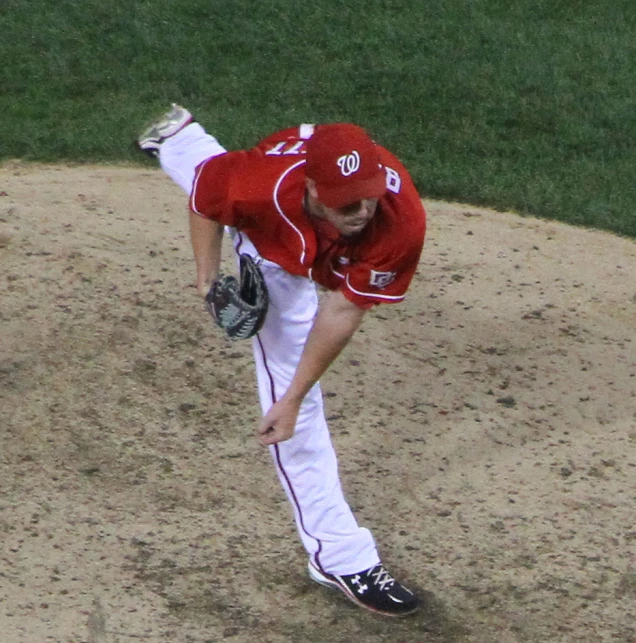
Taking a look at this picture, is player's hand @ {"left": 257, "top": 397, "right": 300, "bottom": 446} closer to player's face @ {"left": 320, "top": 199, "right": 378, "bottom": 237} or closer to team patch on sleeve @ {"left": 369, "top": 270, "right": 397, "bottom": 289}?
team patch on sleeve @ {"left": 369, "top": 270, "right": 397, "bottom": 289}

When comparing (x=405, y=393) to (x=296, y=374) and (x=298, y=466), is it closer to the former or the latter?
(x=298, y=466)

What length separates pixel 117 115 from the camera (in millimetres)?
Answer: 8109

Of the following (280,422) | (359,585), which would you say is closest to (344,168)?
(280,422)

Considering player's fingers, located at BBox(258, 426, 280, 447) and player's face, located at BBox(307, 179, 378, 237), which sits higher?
player's face, located at BBox(307, 179, 378, 237)

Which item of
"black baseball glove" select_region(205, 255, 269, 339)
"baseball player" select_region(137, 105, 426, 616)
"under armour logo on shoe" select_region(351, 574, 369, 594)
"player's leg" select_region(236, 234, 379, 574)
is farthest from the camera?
"under armour logo on shoe" select_region(351, 574, 369, 594)

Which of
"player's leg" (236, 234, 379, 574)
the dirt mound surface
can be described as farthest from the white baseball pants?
the dirt mound surface

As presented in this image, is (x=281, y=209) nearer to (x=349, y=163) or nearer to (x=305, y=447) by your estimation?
(x=349, y=163)

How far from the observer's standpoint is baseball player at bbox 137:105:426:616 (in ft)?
9.77

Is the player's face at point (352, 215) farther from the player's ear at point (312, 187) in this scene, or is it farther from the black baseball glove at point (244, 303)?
the black baseball glove at point (244, 303)

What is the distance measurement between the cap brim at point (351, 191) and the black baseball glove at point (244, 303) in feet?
1.54

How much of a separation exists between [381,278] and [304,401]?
2.00 feet

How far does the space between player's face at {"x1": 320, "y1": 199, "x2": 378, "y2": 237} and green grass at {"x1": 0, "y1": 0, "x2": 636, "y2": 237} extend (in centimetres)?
413

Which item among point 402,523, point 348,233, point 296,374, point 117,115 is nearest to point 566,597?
point 402,523

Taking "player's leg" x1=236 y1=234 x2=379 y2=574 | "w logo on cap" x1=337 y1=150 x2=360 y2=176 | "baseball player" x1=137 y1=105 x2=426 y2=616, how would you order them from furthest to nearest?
"player's leg" x1=236 y1=234 x2=379 y2=574 < "baseball player" x1=137 y1=105 x2=426 y2=616 < "w logo on cap" x1=337 y1=150 x2=360 y2=176
